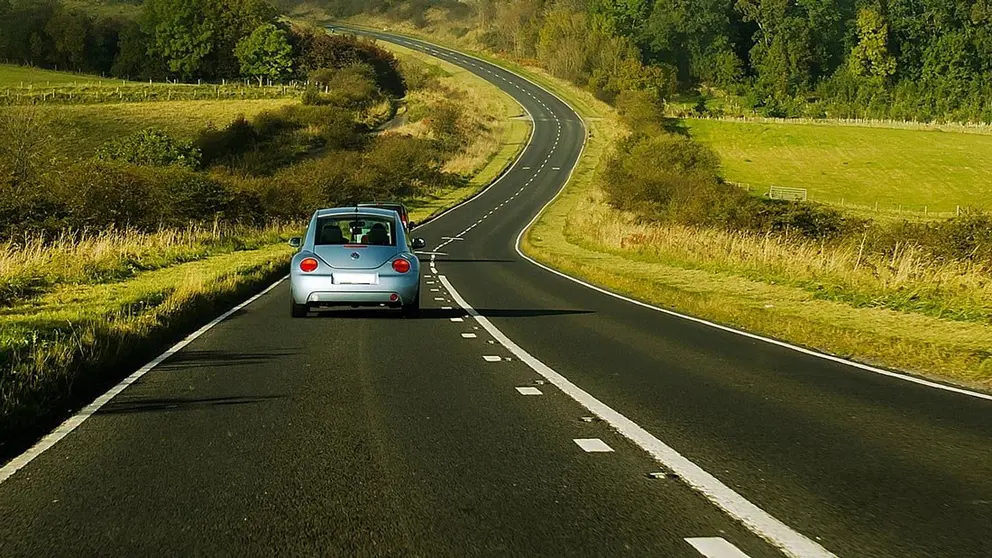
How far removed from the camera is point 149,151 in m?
62.6

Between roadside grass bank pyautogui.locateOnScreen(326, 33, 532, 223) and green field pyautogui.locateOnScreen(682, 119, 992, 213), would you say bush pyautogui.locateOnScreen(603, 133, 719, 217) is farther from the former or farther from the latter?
roadside grass bank pyautogui.locateOnScreen(326, 33, 532, 223)

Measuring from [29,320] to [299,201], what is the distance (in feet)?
128

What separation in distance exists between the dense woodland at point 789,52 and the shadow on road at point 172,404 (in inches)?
4401

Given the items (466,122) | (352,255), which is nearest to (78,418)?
(352,255)

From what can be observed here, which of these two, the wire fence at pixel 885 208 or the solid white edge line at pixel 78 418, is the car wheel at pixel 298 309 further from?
the wire fence at pixel 885 208

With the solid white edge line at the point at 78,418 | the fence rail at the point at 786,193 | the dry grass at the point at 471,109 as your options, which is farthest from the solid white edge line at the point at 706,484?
the dry grass at the point at 471,109

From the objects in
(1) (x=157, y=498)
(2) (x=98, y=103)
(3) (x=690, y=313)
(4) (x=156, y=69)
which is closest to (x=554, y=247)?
(3) (x=690, y=313)

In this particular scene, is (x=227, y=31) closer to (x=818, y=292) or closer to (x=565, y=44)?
(x=565, y=44)

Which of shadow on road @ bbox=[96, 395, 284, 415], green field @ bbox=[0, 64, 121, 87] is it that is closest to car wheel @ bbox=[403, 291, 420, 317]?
shadow on road @ bbox=[96, 395, 284, 415]

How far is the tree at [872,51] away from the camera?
429 ft

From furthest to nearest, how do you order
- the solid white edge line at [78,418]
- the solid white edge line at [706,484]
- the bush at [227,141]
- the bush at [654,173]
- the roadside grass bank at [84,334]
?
the bush at [227,141]
the bush at [654,173]
the roadside grass bank at [84,334]
the solid white edge line at [78,418]
the solid white edge line at [706,484]

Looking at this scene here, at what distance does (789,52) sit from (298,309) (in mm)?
130084

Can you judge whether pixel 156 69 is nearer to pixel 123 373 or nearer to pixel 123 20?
pixel 123 20

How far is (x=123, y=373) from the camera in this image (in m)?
10.5
